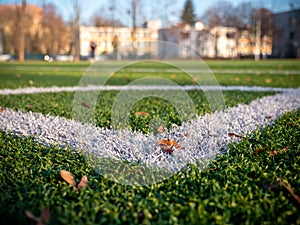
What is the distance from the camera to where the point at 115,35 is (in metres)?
52.8

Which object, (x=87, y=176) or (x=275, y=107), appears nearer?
(x=87, y=176)

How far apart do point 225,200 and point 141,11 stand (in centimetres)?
4315

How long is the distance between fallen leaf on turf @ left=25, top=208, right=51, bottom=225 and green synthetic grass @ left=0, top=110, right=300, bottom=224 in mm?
23

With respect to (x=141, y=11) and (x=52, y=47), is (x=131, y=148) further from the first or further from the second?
(x=52, y=47)

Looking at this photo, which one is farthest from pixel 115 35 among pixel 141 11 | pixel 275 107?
pixel 275 107

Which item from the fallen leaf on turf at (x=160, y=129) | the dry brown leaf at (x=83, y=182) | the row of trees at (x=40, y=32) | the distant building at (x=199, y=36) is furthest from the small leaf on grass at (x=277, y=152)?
the row of trees at (x=40, y=32)

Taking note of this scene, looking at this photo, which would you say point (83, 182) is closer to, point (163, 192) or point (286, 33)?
point (163, 192)

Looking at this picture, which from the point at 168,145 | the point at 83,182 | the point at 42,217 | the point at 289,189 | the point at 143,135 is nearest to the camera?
the point at 42,217

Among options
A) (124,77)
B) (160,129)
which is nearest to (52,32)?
(124,77)

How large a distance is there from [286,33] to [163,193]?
192 ft

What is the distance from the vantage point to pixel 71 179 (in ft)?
5.59

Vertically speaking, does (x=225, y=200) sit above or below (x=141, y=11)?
below

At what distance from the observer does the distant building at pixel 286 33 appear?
50716 millimetres

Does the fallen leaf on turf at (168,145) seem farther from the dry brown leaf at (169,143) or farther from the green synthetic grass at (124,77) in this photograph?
the green synthetic grass at (124,77)
